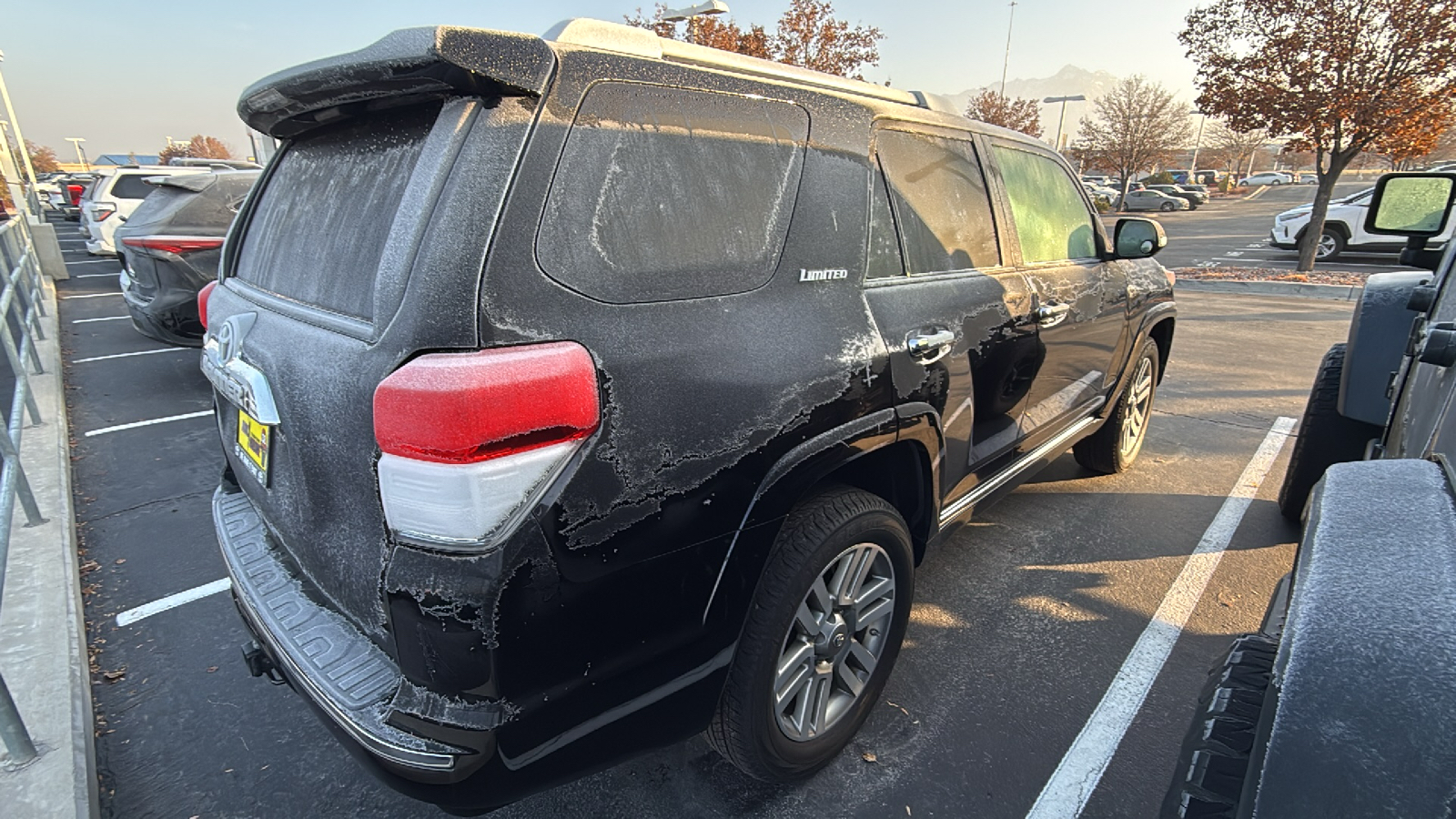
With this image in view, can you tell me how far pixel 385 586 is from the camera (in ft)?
4.46

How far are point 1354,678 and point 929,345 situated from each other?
1501 millimetres

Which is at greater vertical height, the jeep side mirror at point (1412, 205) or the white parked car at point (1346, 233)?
the white parked car at point (1346, 233)

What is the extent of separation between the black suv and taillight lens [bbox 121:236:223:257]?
4332mm

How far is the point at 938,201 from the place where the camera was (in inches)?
101

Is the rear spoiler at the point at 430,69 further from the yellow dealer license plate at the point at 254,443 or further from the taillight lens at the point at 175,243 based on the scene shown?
the taillight lens at the point at 175,243

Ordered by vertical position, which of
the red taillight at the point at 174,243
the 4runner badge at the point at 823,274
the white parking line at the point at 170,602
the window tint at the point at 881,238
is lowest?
the white parking line at the point at 170,602

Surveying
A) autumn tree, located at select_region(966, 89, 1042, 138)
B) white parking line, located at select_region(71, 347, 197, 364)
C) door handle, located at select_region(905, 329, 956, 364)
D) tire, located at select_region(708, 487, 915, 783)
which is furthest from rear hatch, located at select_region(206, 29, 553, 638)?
autumn tree, located at select_region(966, 89, 1042, 138)

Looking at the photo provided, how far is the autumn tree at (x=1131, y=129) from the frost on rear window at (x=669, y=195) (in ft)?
130

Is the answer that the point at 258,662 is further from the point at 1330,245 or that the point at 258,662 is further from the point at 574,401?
the point at 1330,245

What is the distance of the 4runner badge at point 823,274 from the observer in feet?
6.12

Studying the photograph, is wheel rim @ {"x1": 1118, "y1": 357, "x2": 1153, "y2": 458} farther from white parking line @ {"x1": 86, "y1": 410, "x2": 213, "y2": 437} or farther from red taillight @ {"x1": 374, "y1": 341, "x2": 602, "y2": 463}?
white parking line @ {"x1": 86, "y1": 410, "x2": 213, "y2": 437}

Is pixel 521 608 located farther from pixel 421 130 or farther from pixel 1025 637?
pixel 1025 637

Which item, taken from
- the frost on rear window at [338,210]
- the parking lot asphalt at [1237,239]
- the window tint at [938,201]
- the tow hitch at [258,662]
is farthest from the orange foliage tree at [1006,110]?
the tow hitch at [258,662]

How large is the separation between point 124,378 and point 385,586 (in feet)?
24.1
